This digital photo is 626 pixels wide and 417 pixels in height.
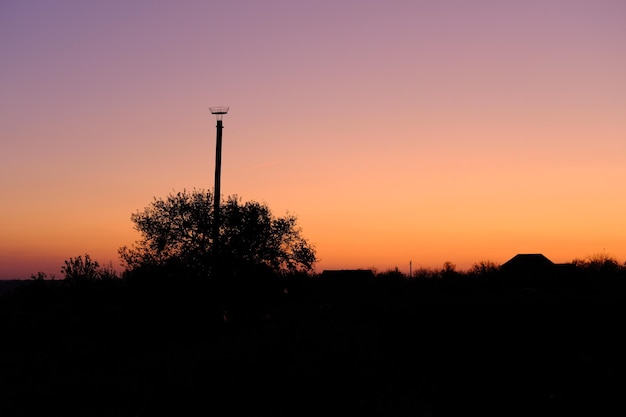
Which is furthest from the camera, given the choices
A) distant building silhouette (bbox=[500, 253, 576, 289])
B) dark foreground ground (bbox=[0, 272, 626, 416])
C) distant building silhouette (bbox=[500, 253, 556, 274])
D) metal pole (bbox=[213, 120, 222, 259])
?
distant building silhouette (bbox=[500, 253, 556, 274])

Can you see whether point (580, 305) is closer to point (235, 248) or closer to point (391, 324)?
point (391, 324)

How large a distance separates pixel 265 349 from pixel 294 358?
187cm

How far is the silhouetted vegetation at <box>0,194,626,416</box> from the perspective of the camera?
18.1 meters

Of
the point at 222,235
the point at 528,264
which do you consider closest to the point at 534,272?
the point at 528,264

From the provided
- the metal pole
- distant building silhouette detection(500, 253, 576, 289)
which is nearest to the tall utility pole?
the metal pole

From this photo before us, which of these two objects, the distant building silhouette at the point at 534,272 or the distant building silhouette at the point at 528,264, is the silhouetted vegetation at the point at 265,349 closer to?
the distant building silhouette at the point at 534,272

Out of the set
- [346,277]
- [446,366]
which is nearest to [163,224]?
[446,366]

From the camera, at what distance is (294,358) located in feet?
76.4

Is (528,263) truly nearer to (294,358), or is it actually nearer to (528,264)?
(528,264)

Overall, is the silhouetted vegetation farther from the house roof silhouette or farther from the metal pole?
the house roof silhouette

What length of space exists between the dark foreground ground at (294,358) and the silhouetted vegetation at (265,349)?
0.26ft

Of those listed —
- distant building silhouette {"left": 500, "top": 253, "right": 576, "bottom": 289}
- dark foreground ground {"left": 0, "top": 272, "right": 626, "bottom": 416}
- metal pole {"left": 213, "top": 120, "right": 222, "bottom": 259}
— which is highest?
metal pole {"left": 213, "top": 120, "right": 222, "bottom": 259}

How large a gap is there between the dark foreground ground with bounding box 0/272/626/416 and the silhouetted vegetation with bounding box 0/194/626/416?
3.1 inches

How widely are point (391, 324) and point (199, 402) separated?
1639 centimetres
